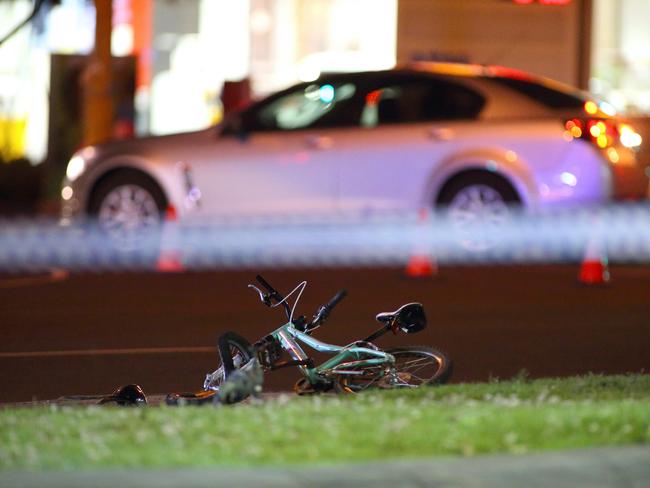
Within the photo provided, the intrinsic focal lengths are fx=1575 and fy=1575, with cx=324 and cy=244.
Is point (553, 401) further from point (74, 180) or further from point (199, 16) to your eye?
point (199, 16)

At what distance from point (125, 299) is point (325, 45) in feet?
30.5

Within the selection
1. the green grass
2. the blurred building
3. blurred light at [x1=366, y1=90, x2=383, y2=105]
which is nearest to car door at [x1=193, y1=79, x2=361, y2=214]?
blurred light at [x1=366, y1=90, x2=383, y2=105]

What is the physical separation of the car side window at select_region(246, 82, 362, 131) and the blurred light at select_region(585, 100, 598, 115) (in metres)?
2.03

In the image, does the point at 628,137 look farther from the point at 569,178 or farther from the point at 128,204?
the point at 128,204

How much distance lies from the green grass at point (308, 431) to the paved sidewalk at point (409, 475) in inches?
6.0

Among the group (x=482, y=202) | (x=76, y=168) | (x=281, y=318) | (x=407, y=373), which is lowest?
(x=281, y=318)

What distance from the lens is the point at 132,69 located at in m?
21.3

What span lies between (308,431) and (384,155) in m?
8.04

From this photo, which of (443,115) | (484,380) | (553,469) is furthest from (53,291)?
(553,469)

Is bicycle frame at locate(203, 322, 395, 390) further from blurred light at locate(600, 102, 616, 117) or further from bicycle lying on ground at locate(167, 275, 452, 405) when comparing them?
blurred light at locate(600, 102, 616, 117)

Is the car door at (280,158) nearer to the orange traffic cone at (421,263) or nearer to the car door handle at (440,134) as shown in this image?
the car door handle at (440,134)

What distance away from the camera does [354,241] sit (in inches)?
587

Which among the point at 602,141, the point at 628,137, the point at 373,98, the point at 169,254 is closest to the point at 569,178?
the point at 602,141

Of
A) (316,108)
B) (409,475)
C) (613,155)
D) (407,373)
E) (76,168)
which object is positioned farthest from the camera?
(76,168)
